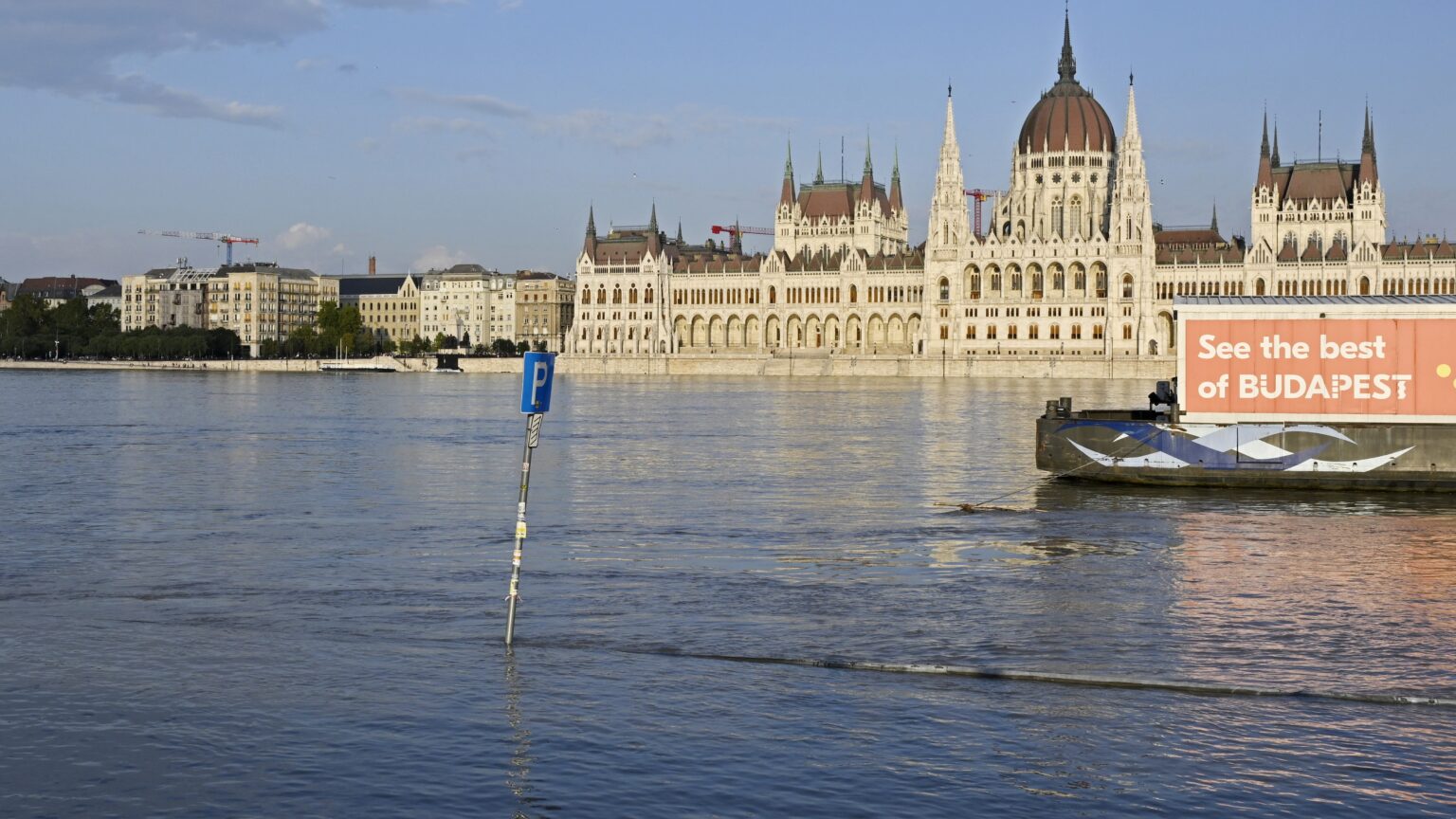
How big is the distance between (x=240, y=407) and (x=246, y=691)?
70929 millimetres

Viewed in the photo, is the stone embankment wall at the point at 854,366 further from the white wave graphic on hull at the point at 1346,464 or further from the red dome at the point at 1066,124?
the white wave graphic on hull at the point at 1346,464

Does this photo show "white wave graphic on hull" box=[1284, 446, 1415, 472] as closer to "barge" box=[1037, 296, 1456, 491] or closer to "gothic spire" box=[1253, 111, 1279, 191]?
"barge" box=[1037, 296, 1456, 491]

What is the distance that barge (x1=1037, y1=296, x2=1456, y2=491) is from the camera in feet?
105

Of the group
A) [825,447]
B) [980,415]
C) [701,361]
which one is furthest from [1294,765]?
[701,361]

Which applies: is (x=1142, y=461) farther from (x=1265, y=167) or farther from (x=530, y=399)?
(x=1265, y=167)

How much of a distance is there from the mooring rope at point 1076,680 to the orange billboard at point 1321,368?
19751mm

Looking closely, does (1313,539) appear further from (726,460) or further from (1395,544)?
(726,460)

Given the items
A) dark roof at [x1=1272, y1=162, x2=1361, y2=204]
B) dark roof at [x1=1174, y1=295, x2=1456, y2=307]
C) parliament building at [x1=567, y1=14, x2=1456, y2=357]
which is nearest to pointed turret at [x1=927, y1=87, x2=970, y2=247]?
parliament building at [x1=567, y1=14, x2=1456, y2=357]

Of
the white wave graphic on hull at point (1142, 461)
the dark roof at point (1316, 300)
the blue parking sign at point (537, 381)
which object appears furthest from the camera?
the white wave graphic on hull at point (1142, 461)

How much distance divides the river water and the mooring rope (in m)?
0.20

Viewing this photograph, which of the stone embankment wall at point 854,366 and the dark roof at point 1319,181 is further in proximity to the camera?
the dark roof at point 1319,181

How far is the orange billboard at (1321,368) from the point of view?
3216cm

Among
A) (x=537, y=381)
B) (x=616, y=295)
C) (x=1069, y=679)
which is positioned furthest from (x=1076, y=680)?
(x=616, y=295)

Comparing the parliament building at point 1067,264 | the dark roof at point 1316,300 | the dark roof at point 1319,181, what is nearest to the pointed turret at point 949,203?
the parliament building at point 1067,264
